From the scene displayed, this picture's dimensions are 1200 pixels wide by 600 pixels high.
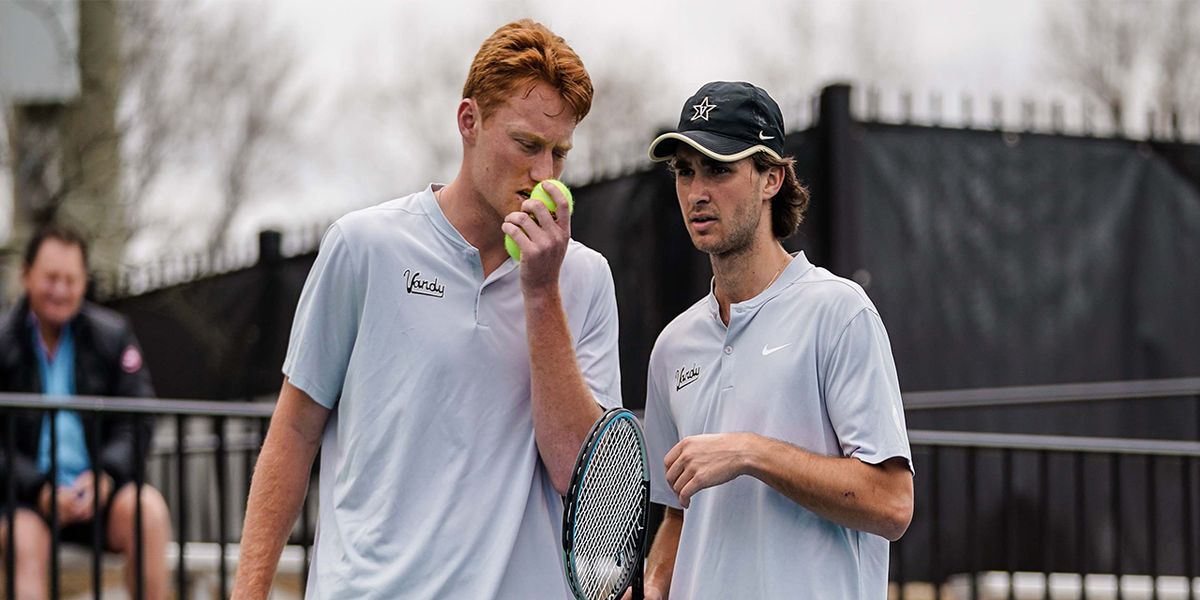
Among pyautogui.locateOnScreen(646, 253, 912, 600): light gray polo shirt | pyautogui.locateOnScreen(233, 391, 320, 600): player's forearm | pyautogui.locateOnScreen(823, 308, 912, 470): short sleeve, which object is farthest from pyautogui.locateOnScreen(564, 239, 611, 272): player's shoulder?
pyautogui.locateOnScreen(233, 391, 320, 600): player's forearm

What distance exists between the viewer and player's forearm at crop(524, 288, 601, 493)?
2.88 metres

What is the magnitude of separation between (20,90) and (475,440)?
12.4m

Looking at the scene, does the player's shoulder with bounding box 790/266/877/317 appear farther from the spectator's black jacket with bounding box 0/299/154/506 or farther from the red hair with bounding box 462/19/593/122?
the spectator's black jacket with bounding box 0/299/154/506

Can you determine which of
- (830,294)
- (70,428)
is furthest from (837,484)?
(70,428)

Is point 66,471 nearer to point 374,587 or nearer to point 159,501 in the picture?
point 159,501

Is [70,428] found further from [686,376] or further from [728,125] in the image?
[728,125]

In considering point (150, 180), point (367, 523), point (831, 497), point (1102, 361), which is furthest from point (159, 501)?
point (150, 180)

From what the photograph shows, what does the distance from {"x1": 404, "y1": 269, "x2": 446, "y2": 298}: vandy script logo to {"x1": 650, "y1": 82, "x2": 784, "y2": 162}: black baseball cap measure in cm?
55

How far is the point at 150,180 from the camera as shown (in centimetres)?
1848

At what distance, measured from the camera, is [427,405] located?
117 inches

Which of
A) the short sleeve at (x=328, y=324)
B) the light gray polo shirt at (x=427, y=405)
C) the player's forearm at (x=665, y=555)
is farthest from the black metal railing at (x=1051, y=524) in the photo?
the short sleeve at (x=328, y=324)

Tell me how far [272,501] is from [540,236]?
2.79 feet

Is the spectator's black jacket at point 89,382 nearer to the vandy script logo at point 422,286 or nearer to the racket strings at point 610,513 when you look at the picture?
the vandy script logo at point 422,286

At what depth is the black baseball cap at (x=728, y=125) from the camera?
3.03 meters
